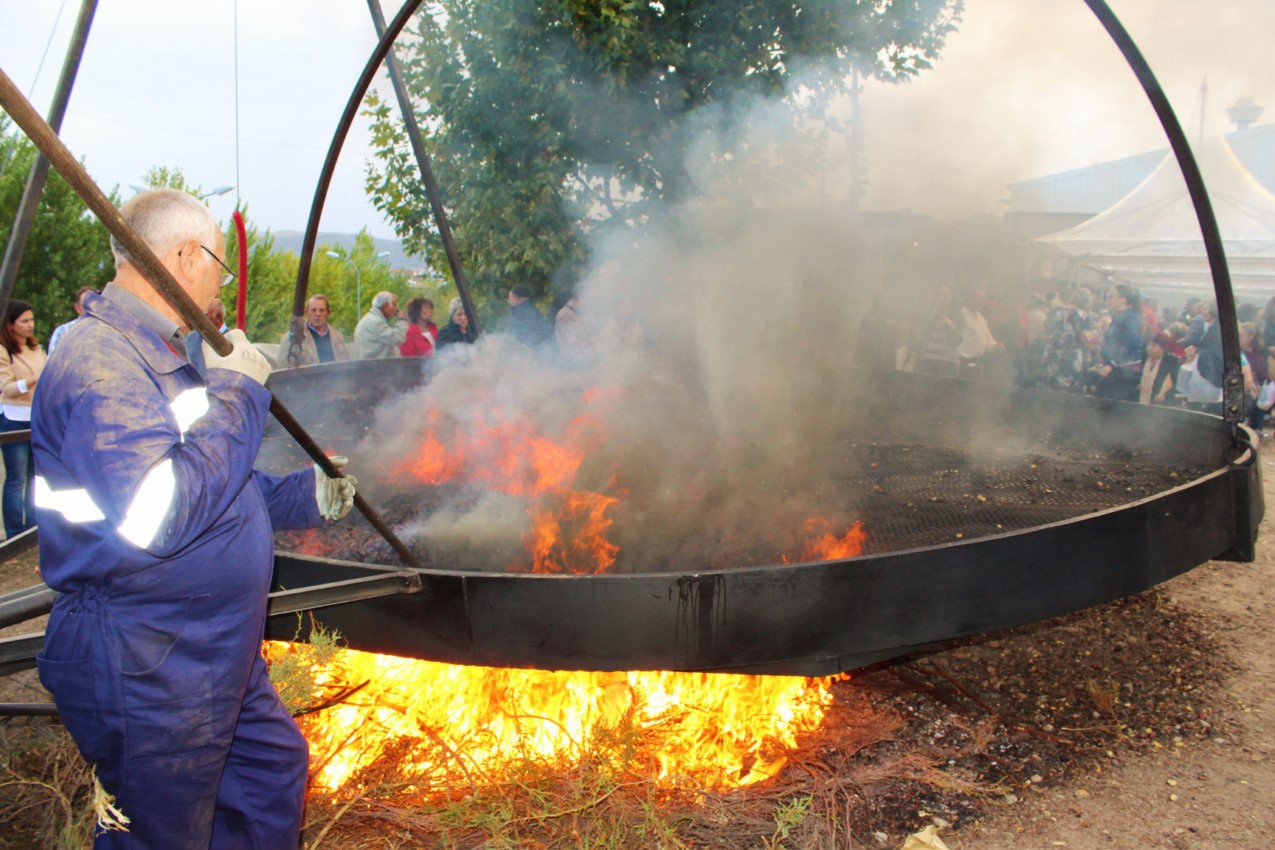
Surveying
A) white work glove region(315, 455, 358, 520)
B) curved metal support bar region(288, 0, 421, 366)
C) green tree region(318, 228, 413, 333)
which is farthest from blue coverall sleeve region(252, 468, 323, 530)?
green tree region(318, 228, 413, 333)

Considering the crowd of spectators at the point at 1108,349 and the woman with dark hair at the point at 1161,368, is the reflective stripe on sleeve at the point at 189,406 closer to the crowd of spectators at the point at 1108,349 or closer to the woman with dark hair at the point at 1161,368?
the crowd of spectators at the point at 1108,349

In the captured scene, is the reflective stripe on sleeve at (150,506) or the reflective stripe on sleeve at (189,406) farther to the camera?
the reflective stripe on sleeve at (189,406)

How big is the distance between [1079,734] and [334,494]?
291 centimetres

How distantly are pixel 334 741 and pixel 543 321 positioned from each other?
516 centimetres

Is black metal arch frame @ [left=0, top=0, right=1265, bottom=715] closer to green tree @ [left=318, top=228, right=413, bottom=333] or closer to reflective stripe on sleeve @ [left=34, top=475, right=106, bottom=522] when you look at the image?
reflective stripe on sleeve @ [left=34, top=475, right=106, bottom=522]

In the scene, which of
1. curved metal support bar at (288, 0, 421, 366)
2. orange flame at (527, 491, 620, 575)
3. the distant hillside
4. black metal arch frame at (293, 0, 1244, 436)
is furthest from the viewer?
the distant hillside

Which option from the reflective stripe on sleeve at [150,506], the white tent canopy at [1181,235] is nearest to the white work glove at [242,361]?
the reflective stripe on sleeve at [150,506]

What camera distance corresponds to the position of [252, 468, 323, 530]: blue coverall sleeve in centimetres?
242

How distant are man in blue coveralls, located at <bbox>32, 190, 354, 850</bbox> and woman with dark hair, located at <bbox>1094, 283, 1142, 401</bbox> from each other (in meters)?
8.05

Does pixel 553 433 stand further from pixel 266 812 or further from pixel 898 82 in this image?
pixel 898 82

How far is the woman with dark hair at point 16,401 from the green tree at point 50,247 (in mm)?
10531

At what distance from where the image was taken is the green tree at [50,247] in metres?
14.2

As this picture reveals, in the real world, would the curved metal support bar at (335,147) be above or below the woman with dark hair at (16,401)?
above

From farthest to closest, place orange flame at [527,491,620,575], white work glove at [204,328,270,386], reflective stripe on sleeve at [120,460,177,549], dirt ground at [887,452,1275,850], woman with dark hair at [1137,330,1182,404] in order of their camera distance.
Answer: woman with dark hair at [1137,330,1182,404] → orange flame at [527,491,620,575] → dirt ground at [887,452,1275,850] → white work glove at [204,328,270,386] → reflective stripe on sleeve at [120,460,177,549]
